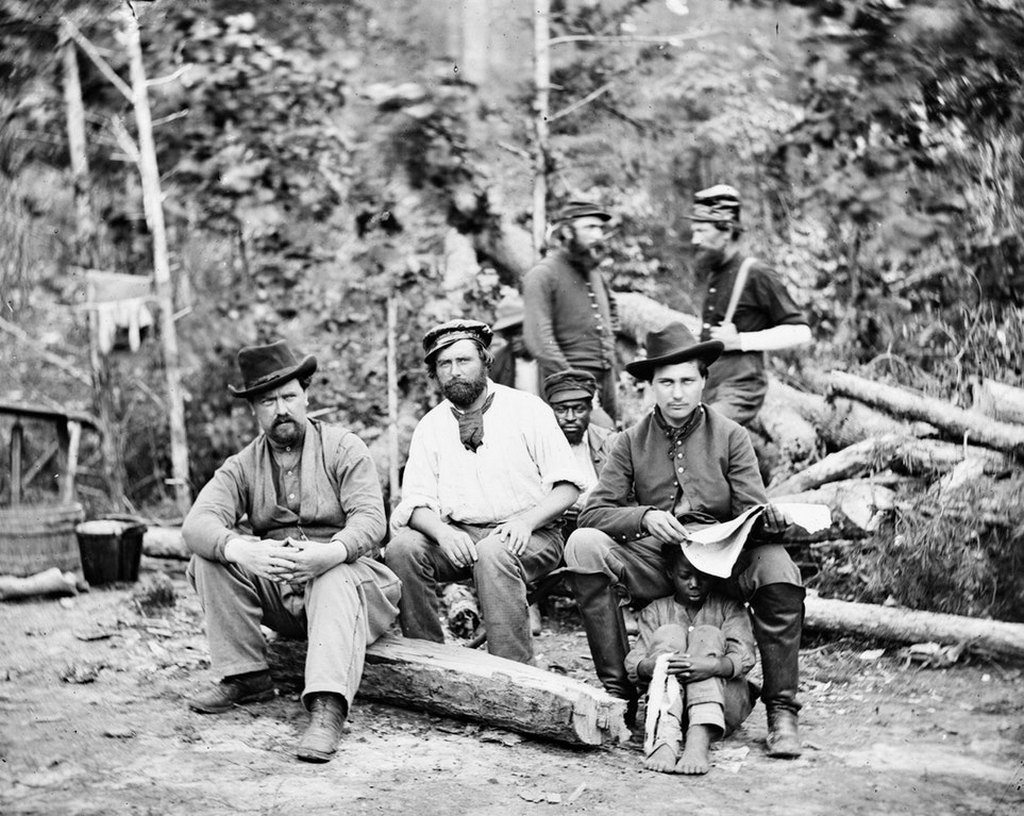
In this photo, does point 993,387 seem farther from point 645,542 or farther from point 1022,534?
point 645,542

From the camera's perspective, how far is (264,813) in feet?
11.5

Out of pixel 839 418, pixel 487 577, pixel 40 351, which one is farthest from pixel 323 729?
pixel 40 351

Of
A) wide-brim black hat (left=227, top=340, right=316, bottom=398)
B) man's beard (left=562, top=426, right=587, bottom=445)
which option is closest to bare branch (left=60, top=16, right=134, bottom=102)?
wide-brim black hat (left=227, top=340, right=316, bottom=398)

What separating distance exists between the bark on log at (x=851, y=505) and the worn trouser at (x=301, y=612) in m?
2.60

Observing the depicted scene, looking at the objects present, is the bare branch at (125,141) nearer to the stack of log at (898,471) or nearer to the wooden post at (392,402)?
the wooden post at (392,402)

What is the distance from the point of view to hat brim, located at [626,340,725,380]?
4523mm

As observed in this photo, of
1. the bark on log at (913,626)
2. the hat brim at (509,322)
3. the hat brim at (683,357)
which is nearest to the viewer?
the hat brim at (683,357)

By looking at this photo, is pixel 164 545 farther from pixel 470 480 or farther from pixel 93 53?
pixel 93 53

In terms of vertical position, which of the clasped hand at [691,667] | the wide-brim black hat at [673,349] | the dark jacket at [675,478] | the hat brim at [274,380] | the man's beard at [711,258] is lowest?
the clasped hand at [691,667]

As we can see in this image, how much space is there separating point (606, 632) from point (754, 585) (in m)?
0.69

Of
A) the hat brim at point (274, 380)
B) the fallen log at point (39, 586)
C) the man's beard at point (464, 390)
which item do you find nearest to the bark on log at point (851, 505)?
the man's beard at point (464, 390)

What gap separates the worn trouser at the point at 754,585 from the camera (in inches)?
169

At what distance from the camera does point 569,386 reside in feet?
20.1

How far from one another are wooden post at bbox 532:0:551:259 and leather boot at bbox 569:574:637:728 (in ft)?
17.7
